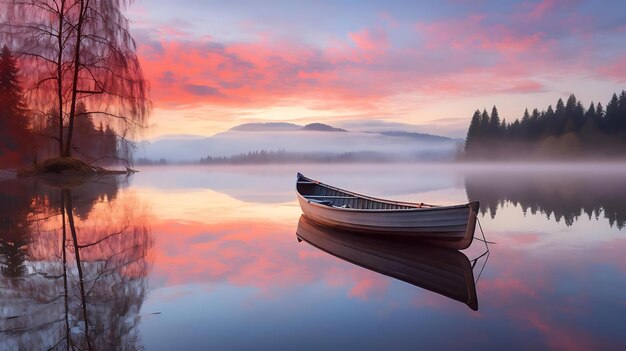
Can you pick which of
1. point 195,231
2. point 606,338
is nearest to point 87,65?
point 195,231

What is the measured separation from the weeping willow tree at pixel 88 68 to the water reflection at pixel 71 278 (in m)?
12.5


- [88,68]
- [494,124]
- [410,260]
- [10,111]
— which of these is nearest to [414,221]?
[410,260]

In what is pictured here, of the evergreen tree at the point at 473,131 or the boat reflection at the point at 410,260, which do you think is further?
the evergreen tree at the point at 473,131

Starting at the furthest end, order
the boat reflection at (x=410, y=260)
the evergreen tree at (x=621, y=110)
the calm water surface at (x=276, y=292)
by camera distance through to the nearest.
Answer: the evergreen tree at (x=621, y=110)
the boat reflection at (x=410, y=260)
the calm water surface at (x=276, y=292)

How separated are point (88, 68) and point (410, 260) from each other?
24.7 metres

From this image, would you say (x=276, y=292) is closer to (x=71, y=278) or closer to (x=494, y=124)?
(x=71, y=278)

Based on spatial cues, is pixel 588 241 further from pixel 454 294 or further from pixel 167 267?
pixel 167 267

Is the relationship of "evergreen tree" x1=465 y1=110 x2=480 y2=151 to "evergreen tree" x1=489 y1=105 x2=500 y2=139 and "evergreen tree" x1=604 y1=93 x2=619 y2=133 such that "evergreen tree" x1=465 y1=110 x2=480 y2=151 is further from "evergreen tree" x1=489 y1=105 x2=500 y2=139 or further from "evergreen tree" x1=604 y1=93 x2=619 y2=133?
"evergreen tree" x1=604 y1=93 x2=619 y2=133

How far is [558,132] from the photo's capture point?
306 feet

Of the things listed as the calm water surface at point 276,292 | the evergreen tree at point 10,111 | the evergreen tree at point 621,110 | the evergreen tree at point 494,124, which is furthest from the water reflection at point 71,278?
the evergreen tree at point 621,110

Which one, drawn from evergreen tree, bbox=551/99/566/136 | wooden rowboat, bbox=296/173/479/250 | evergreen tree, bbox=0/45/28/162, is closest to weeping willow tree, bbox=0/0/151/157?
evergreen tree, bbox=0/45/28/162

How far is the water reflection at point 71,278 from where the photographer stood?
550 centimetres

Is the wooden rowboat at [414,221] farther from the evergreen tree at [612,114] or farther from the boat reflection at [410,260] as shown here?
the evergreen tree at [612,114]

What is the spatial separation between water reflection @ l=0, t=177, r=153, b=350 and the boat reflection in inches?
196
